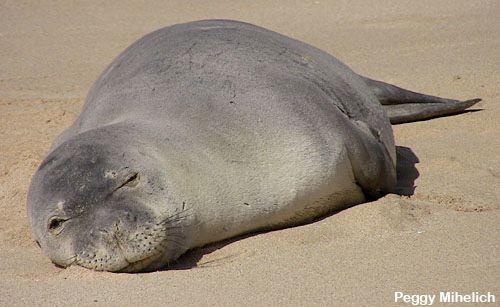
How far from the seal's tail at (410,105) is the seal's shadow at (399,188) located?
482mm

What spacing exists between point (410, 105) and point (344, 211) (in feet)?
6.82

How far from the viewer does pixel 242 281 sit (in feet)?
11.0

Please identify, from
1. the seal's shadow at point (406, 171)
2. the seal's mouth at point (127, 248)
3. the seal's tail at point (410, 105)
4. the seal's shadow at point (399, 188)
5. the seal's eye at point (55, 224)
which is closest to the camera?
the seal's mouth at point (127, 248)

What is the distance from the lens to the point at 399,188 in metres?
4.82

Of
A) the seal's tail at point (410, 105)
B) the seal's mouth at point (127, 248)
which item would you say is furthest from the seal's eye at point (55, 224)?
the seal's tail at point (410, 105)

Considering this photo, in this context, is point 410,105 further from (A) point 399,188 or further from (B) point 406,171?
(A) point 399,188

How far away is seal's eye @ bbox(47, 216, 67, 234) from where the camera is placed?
361 cm

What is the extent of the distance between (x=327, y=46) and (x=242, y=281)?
5267 mm

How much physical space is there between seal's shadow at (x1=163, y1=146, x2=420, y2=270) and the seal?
3 centimetres

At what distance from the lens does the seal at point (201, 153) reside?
11.8 ft

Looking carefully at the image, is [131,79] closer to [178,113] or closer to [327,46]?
[178,113]

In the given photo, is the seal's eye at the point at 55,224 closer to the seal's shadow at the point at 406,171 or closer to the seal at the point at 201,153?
the seal at the point at 201,153

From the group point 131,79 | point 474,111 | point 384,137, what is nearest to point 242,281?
point 131,79

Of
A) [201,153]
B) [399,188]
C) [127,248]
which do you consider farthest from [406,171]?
[127,248]
